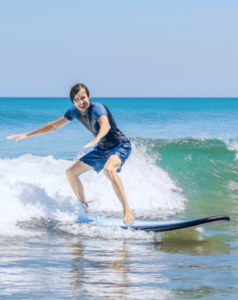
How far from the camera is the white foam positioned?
6410 millimetres

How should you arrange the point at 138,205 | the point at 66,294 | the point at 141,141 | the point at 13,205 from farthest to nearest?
the point at 141,141, the point at 138,205, the point at 13,205, the point at 66,294

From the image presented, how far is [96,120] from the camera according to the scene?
208 inches

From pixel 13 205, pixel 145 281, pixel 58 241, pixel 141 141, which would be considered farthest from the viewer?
pixel 141 141

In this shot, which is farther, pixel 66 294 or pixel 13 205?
pixel 13 205

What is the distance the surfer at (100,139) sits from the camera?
524 centimetres

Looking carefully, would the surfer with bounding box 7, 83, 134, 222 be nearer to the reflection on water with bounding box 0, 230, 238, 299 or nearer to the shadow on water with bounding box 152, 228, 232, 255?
the shadow on water with bounding box 152, 228, 232, 255

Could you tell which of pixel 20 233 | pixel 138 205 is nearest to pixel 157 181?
pixel 138 205

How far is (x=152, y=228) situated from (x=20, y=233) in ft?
5.78

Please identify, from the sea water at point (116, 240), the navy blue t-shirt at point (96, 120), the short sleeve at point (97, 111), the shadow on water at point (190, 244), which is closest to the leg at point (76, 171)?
the navy blue t-shirt at point (96, 120)

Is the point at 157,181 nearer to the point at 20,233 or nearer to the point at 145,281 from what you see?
the point at 20,233

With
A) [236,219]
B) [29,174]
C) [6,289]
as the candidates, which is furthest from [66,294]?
[29,174]

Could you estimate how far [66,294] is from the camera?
3.40 m
